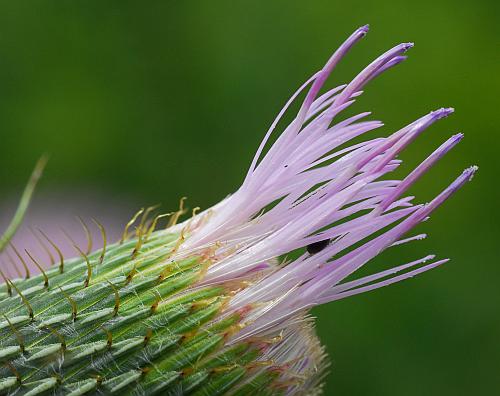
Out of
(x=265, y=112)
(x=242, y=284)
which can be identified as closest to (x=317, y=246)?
(x=242, y=284)

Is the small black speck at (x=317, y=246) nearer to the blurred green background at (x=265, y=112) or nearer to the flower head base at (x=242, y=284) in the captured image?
the flower head base at (x=242, y=284)

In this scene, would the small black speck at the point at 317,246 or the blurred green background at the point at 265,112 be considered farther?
the blurred green background at the point at 265,112

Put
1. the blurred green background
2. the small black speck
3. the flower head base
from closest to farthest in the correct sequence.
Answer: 1. the flower head base
2. the small black speck
3. the blurred green background

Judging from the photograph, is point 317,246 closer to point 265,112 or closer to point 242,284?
point 242,284

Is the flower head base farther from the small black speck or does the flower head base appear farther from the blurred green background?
the blurred green background

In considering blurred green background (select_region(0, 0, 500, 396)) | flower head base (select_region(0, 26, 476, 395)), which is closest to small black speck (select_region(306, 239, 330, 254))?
flower head base (select_region(0, 26, 476, 395))

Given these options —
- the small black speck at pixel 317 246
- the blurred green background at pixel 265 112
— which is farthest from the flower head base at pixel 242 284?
the blurred green background at pixel 265 112
